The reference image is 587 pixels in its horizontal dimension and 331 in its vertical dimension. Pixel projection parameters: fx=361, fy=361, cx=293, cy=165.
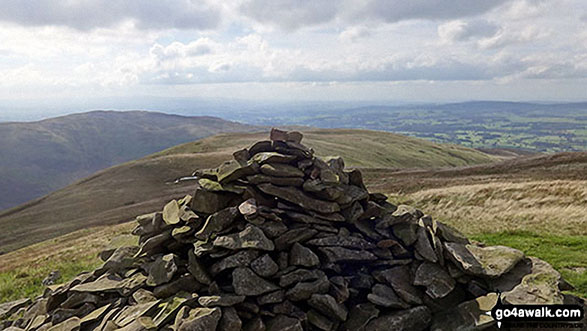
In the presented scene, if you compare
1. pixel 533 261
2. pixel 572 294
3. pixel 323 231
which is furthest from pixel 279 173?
pixel 572 294

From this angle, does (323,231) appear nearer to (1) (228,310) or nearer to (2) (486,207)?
(1) (228,310)

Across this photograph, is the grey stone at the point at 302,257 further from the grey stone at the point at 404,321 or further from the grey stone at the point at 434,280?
the grey stone at the point at 434,280

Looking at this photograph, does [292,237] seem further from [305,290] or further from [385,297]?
[385,297]

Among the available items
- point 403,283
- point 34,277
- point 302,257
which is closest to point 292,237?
point 302,257

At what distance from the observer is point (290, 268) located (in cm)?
1420

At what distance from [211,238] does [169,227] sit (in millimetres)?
3305

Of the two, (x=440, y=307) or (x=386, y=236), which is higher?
(x=386, y=236)

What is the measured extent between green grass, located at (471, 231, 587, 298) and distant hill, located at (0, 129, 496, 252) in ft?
148

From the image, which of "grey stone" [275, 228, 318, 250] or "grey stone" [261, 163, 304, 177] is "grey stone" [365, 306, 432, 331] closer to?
"grey stone" [275, 228, 318, 250]

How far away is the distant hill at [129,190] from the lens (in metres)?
56.3

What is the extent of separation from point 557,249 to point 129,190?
7548 centimetres

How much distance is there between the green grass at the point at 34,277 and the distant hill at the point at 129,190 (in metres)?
21.9

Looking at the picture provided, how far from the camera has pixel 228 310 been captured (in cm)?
1321

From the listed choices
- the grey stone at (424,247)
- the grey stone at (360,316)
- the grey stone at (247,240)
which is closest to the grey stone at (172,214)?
the grey stone at (247,240)
